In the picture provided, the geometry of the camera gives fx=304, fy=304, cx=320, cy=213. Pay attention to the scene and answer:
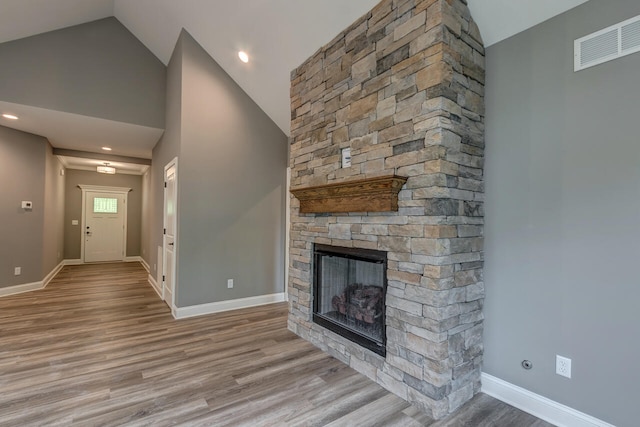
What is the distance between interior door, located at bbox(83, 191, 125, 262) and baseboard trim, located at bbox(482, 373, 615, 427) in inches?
385

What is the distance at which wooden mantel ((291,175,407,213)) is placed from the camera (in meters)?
2.15

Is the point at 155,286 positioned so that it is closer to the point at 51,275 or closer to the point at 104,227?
the point at 51,275

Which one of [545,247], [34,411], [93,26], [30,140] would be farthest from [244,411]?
[30,140]

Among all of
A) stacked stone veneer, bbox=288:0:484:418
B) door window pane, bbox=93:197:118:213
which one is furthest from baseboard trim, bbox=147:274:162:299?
door window pane, bbox=93:197:118:213

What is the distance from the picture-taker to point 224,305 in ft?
13.7

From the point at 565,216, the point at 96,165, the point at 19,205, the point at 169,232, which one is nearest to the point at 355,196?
the point at 565,216

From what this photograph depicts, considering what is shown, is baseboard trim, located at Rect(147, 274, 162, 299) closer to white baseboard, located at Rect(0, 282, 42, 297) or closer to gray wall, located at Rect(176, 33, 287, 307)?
gray wall, located at Rect(176, 33, 287, 307)

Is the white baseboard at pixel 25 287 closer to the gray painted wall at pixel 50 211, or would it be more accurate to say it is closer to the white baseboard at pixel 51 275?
the white baseboard at pixel 51 275

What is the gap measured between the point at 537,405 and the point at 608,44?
2.24 m

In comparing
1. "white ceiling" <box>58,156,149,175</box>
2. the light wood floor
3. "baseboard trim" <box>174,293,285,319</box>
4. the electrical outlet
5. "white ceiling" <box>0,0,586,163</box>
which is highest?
"white ceiling" <box>0,0,586,163</box>

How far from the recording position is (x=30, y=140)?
5.13 meters

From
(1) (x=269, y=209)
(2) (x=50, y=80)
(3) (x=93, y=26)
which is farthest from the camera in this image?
(1) (x=269, y=209)

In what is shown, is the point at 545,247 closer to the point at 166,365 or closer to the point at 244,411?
the point at 244,411

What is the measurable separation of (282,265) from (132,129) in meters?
A: 3.16
